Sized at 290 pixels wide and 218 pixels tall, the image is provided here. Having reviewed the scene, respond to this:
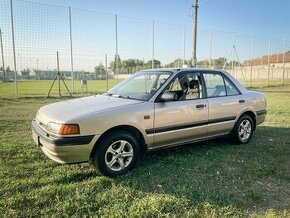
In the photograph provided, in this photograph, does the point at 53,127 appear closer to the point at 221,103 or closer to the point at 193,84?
the point at 193,84

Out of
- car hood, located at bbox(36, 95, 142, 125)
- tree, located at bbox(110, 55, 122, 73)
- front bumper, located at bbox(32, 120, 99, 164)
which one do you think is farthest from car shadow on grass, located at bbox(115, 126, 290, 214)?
tree, located at bbox(110, 55, 122, 73)

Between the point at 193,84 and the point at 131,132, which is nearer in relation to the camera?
the point at 131,132

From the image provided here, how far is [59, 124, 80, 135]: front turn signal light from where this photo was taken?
3793 mm

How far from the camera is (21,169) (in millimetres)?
4395

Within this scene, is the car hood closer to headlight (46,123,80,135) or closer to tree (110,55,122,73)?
headlight (46,123,80,135)

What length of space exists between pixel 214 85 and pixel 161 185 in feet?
8.40

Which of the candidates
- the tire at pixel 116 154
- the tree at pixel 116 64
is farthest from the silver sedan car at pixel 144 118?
the tree at pixel 116 64

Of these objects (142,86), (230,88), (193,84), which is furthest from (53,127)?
(230,88)

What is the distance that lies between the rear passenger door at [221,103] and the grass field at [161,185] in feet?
1.61

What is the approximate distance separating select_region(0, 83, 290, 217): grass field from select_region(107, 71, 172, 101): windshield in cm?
116

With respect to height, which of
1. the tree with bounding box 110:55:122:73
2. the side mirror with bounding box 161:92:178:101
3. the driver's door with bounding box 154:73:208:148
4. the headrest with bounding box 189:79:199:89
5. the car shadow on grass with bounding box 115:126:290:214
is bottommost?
the car shadow on grass with bounding box 115:126:290:214

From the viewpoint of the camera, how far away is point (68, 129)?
380 cm

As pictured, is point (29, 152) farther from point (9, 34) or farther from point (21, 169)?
point (9, 34)

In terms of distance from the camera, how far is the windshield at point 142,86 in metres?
4.87
